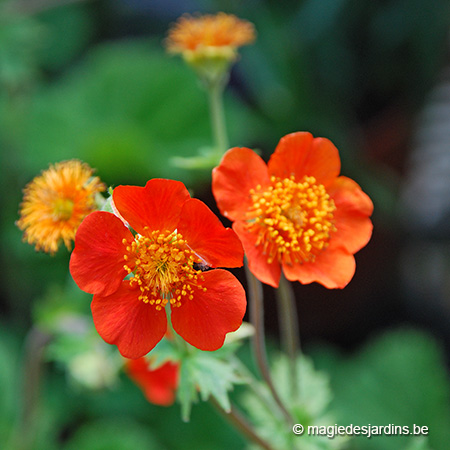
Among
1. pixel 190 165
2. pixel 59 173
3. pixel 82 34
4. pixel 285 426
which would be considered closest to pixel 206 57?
pixel 190 165

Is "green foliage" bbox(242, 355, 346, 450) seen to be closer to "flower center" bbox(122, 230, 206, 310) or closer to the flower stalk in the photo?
"flower center" bbox(122, 230, 206, 310)

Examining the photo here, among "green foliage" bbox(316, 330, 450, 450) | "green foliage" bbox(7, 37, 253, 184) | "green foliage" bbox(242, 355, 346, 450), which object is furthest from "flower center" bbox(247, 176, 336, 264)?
"green foliage" bbox(7, 37, 253, 184)

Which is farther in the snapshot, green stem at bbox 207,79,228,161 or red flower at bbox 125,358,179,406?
red flower at bbox 125,358,179,406

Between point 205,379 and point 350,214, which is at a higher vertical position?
point 350,214

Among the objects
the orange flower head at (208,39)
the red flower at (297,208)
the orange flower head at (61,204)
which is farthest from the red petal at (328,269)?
the orange flower head at (208,39)

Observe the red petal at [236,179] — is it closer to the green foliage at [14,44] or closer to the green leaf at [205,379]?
the green leaf at [205,379]

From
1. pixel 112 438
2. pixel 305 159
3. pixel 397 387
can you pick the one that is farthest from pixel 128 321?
pixel 397 387

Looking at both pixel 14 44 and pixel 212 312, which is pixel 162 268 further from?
pixel 14 44

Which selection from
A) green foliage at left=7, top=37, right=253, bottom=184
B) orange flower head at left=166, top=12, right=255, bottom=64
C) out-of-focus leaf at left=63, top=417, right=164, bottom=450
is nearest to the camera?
orange flower head at left=166, top=12, right=255, bottom=64
